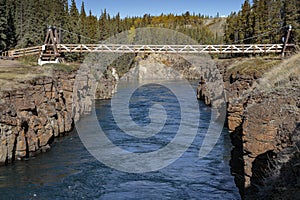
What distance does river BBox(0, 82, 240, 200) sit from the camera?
738 inches

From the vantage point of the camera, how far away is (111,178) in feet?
69.6

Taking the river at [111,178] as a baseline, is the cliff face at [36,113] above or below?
above

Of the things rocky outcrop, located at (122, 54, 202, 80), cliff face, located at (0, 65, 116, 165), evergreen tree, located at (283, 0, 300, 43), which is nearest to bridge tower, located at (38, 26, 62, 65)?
cliff face, located at (0, 65, 116, 165)

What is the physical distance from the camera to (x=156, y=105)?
49.9 meters

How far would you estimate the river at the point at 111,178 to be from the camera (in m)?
18.8

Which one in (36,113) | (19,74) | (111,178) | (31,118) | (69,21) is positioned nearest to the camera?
(111,178)

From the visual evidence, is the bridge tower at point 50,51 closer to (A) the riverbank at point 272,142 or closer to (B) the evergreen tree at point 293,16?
(A) the riverbank at point 272,142

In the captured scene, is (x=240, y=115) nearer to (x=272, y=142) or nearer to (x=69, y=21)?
(x=272, y=142)

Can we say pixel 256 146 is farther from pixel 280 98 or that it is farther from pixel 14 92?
pixel 14 92

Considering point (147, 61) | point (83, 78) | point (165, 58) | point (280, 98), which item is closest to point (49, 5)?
point (83, 78)

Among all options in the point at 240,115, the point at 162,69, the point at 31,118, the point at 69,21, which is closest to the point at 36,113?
the point at 31,118

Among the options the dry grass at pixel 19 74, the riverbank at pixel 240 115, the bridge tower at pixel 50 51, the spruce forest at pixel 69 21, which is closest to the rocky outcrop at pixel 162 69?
the spruce forest at pixel 69 21

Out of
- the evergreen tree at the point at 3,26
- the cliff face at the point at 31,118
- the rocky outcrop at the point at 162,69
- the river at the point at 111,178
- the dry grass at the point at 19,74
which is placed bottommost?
the river at the point at 111,178

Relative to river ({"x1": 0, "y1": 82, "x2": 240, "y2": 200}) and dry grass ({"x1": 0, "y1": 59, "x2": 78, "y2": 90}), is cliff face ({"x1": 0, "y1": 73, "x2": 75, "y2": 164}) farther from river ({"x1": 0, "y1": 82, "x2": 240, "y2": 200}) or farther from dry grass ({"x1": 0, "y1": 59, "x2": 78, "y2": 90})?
river ({"x1": 0, "y1": 82, "x2": 240, "y2": 200})
